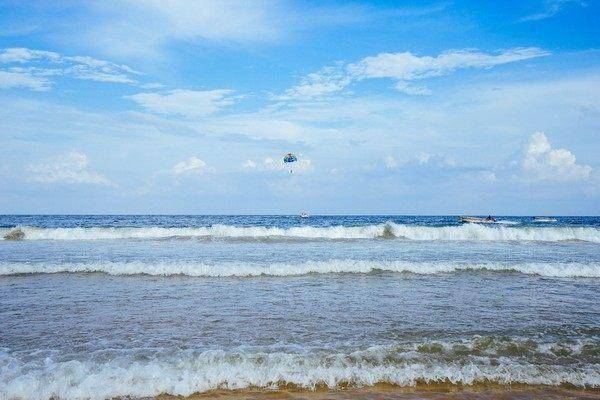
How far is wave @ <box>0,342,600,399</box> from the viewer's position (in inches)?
214

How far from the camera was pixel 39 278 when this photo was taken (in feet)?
45.1

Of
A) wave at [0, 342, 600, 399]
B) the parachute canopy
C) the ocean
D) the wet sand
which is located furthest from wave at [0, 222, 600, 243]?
the wet sand

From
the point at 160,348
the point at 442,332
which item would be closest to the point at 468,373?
the point at 442,332

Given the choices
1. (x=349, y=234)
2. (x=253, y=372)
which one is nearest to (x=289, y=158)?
(x=349, y=234)

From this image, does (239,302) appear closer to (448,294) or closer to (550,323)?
(448,294)

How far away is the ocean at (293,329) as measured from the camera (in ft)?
18.7

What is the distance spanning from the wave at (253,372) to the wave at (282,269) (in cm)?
812

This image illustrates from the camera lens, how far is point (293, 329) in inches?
309

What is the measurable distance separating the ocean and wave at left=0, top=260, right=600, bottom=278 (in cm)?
7

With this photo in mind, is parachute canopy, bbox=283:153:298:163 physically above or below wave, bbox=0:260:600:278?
above

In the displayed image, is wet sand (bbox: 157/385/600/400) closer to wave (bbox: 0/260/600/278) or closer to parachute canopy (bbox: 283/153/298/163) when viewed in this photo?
wave (bbox: 0/260/600/278)

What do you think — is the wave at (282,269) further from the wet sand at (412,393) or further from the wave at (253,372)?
the wet sand at (412,393)

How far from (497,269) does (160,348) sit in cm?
1337

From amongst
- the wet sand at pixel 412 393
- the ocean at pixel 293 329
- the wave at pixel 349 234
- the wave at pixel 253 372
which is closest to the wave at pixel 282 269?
the ocean at pixel 293 329
